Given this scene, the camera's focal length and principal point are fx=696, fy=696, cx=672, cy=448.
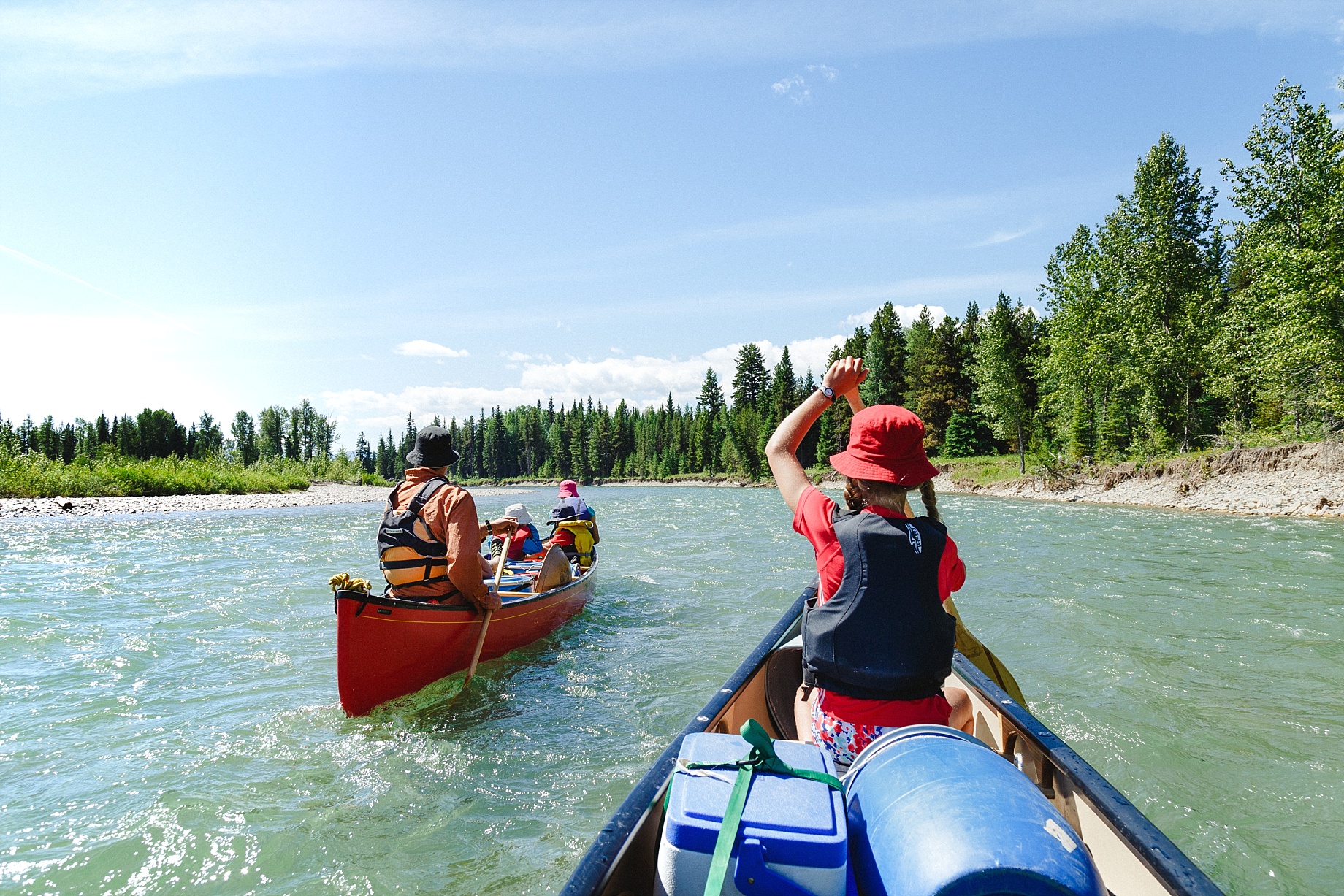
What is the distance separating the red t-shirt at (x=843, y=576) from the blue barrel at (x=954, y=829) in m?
0.65

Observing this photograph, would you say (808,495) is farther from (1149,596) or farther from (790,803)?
(1149,596)

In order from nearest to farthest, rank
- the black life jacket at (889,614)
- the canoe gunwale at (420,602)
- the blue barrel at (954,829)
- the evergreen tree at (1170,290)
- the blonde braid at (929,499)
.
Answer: the blue barrel at (954,829) < the black life jacket at (889,614) < the blonde braid at (929,499) < the canoe gunwale at (420,602) < the evergreen tree at (1170,290)

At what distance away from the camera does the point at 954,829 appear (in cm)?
162

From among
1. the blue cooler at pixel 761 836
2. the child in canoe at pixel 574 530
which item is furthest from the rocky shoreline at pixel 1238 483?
the blue cooler at pixel 761 836

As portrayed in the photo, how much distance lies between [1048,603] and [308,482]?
201ft

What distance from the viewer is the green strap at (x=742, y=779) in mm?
1613

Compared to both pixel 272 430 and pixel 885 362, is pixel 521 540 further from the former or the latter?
pixel 272 430

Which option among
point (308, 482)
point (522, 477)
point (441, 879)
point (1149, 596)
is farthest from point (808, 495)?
point (522, 477)

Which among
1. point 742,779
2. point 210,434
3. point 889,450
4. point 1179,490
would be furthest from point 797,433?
point 210,434

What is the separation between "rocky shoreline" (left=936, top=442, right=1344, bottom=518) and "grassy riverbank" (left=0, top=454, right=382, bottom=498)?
49.1m

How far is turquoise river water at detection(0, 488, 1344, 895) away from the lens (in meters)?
4.00

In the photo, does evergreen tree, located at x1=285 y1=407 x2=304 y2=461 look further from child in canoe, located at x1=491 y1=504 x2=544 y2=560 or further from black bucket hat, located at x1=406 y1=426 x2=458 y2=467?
black bucket hat, located at x1=406 y1=426 x2=458 y2=467

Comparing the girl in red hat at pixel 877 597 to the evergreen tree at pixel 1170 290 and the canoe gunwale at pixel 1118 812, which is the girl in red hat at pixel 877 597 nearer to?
the canoe gunwale at pixel 1118 812

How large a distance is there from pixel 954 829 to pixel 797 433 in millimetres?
1911
